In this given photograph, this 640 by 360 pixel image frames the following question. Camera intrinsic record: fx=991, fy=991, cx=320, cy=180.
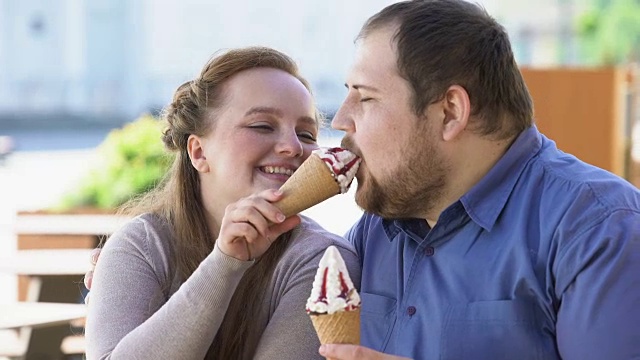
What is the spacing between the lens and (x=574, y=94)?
6379 mm

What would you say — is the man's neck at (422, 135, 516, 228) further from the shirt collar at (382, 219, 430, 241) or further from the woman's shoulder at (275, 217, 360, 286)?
the woman's shoulder at (275, 217, 360, 286)

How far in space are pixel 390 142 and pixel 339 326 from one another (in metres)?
0.55

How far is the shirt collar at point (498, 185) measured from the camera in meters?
2.22

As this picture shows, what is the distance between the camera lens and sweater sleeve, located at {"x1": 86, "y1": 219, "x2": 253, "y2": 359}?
2148 mm

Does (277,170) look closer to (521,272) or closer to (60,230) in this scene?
(521,272)

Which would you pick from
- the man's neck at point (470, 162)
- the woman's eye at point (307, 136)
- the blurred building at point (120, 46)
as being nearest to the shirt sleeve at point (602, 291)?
the man's neck at point (470, 162)

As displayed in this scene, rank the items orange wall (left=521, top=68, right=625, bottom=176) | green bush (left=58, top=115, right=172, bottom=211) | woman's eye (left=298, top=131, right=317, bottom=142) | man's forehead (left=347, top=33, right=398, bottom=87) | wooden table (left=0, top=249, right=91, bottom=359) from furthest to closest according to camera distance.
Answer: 1. green bush (left=58, top=115, right=172, bottom=211)
2. orange wall (left=521, top=68, right=625, bottom=176)
3. wooden table (left=0, top=249, right=91, bottom=359)
4. woman's eye (left=298, top=131, right=317, bottom=142)
5. man's forehead (left=347, top=33, right=398, bottom=87)

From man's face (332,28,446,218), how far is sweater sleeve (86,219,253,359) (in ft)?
1.20

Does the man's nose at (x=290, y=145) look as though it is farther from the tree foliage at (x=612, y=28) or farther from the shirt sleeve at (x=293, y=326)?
the tree foliage at (x=612, y=28)

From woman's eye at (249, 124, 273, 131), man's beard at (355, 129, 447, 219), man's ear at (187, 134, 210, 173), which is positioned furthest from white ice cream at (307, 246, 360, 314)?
man's ear at (187, 134, 210, 173)

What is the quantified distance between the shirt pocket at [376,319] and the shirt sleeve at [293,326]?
166 millimetres

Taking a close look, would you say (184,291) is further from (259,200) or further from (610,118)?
(610,118)

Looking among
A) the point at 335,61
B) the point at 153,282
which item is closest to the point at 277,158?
the point at 153,282

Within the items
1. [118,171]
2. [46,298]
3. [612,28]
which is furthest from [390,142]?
[612,28]
